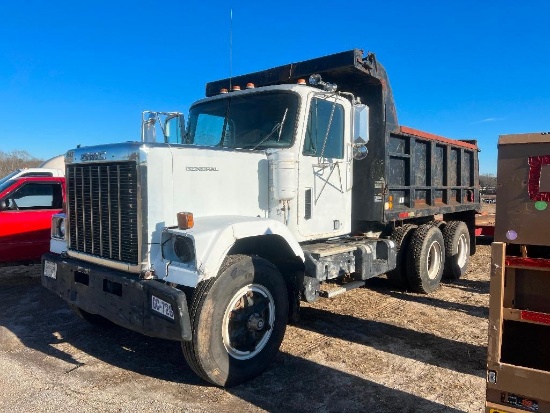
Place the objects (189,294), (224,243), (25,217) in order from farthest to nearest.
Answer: (25,217) → (189,294) → (224,243)

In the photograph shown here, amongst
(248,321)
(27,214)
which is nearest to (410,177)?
(248,321)

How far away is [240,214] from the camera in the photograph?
14.4 ft

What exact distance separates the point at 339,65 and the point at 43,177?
5.47 m

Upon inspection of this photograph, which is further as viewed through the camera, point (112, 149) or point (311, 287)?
point (311, 287)

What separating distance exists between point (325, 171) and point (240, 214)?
4.38 ft

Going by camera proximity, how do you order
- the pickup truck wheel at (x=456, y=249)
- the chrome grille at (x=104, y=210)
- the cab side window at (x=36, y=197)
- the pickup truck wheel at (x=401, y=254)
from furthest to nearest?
the pickup truck wheel at (x=456, y=249) → the cab side window at (x=36, y=197) → the pickup truck wheel at (x=401, y=254) → the chrome grille at (x=104, y=210)

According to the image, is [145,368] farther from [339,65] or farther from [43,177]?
[43,177]

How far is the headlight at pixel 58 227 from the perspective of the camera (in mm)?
4875

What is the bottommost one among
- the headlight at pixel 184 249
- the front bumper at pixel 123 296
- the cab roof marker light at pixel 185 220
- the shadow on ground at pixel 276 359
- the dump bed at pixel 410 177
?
the shadow on ground at pixel 276 359

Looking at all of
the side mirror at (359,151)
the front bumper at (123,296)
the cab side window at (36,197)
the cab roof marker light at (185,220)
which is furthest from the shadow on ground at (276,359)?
the side mirror at (359,151)

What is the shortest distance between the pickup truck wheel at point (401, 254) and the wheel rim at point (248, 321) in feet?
10.4

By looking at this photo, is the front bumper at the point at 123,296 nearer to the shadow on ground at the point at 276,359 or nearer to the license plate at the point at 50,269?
the license plate at the point at 50,269

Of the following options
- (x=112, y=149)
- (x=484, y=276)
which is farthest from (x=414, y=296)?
(x=112, y=149)

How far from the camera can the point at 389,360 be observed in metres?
4.40
